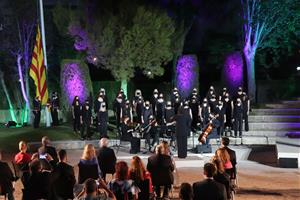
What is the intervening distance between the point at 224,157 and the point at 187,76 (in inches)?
726

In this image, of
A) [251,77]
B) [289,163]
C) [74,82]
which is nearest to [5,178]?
[289,163]

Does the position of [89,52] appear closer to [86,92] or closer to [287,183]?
[86,92]

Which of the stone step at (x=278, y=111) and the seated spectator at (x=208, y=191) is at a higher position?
the stone step at (x=278, y=111)

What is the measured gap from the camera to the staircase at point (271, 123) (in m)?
23.6

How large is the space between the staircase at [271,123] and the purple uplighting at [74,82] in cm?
850

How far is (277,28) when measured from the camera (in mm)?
32344

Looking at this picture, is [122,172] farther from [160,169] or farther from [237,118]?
[237,118]

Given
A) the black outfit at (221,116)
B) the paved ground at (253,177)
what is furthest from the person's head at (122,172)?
the black outfit at (221,116)

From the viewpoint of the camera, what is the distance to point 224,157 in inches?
435

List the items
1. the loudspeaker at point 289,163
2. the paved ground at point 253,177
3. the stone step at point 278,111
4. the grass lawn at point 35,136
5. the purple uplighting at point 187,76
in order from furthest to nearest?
the purple uplighting at point 187,76
the stone step at point 278,111
the grass lawn at point 35,136
the loudspeaker at point 289,163
the paved ground at point 253,177

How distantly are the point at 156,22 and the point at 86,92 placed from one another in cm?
634

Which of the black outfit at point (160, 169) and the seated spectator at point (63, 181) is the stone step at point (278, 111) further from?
the seated spectator at point (63, 181)

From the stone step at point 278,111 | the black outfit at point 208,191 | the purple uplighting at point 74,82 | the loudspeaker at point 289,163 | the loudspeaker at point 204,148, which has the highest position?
the purple uplighting at point 74,82

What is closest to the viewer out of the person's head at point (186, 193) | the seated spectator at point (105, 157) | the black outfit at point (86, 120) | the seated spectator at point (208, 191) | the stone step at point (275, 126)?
the person's head at point (186, 193)
